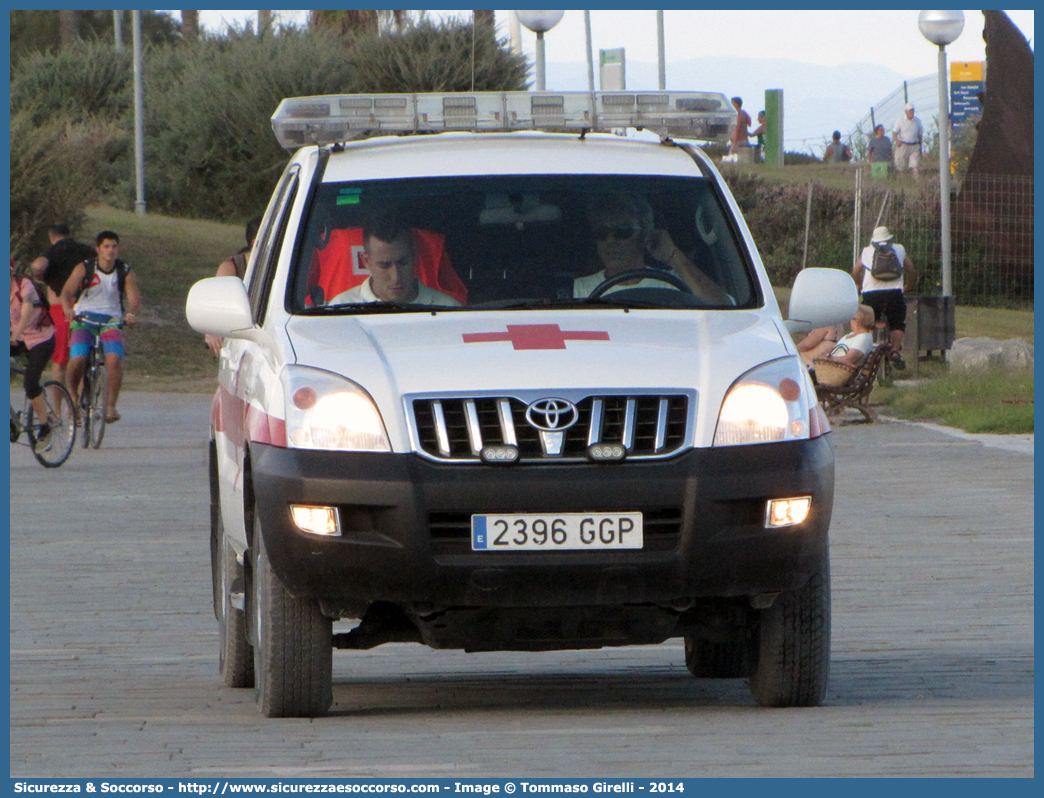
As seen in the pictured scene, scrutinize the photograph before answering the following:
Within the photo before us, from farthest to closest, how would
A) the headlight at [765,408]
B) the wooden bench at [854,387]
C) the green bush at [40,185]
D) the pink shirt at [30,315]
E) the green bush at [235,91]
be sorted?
the green bush at [235,91] → the green bush at [40,185] → the wooden bench at [854,387] → the pink shirt at [30,315] → the headlight at [765,408]

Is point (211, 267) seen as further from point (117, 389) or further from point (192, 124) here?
point (117, 389)

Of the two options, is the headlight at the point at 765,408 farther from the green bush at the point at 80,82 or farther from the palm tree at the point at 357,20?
the green bush at the point at 80,82

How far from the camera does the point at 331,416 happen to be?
5.66 meters

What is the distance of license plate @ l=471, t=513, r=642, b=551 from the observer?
5.55 m

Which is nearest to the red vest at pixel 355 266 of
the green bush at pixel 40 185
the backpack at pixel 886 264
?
the backpack at pixel 886 264

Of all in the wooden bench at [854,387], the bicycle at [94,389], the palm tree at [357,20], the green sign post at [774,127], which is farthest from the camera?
the green sign post at [774,127]

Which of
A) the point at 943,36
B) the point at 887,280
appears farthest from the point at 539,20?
the point at 943,36

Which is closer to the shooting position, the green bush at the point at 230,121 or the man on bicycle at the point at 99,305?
the man on bicycle at the point at 99,305

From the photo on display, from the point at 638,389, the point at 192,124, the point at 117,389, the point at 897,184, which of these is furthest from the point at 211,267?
the point at 638,389

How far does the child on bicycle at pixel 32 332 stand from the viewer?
1563 centimetres

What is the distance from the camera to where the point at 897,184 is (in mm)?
42156

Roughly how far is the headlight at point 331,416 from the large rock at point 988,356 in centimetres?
1831

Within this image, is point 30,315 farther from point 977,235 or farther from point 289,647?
point 977,235

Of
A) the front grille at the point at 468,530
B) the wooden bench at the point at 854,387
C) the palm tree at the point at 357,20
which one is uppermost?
the palm tree at the point at 357,20
